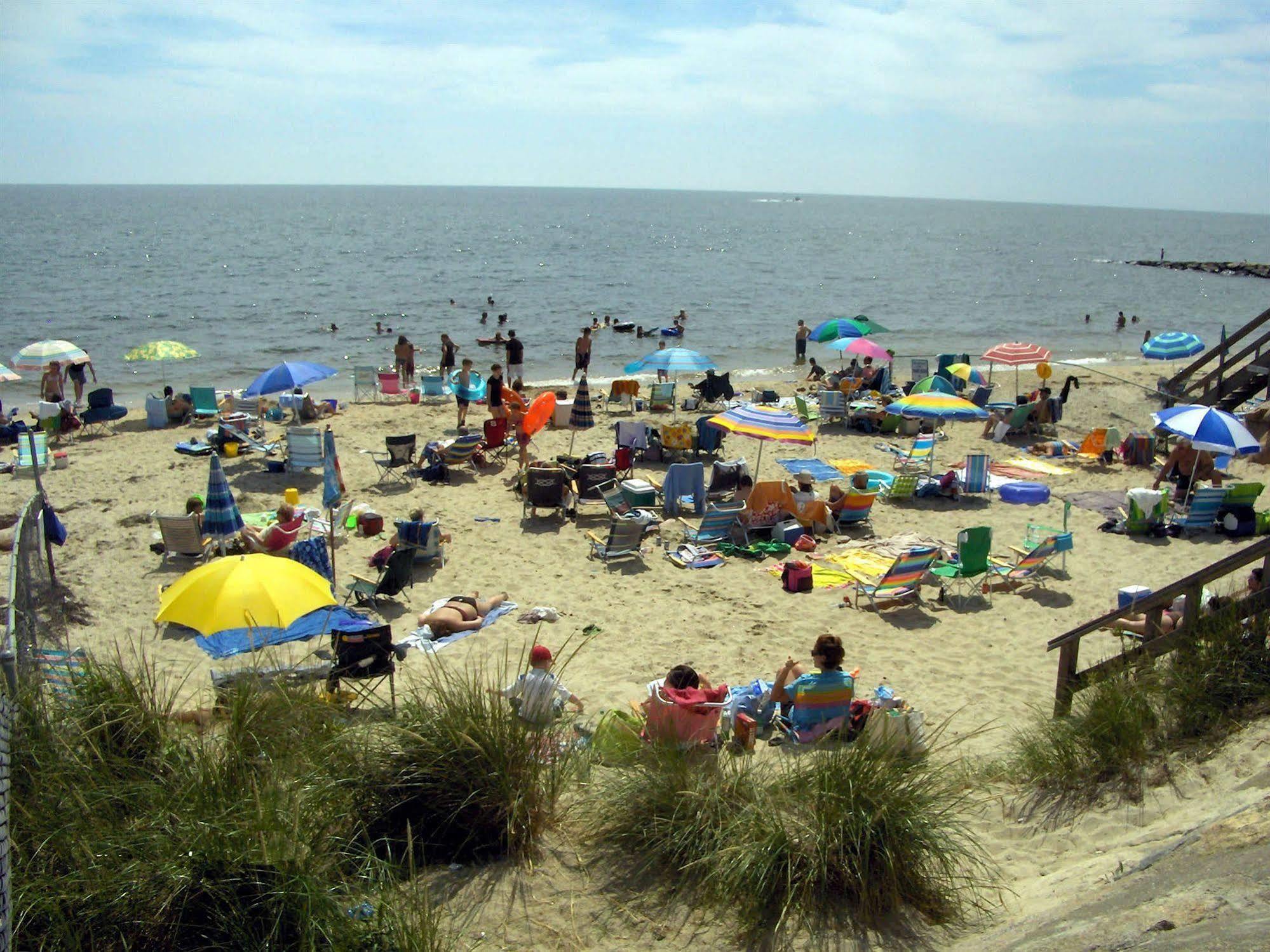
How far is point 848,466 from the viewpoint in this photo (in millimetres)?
14062

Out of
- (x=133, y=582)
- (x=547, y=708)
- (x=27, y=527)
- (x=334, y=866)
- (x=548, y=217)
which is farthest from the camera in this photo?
(x=548, y=217)

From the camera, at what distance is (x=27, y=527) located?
641 centimetres

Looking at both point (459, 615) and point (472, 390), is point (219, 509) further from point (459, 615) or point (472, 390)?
point (472, 390)

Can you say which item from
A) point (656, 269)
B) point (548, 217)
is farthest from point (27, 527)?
point (548, 217)

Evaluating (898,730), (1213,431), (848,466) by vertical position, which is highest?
(1213,431)

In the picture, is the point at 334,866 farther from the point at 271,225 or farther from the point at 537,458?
the point at 271,225

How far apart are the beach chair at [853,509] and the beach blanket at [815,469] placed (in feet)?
5.18

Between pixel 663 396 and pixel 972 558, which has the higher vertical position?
pixel 663 396

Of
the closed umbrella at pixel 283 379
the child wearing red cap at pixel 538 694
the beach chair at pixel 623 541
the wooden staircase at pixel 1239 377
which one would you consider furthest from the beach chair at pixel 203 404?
the wooden staircase at pixel 1239 377

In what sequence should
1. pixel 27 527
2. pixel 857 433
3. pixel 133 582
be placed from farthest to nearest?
pixel 857 433, pixel 133 582, pixel 27 527

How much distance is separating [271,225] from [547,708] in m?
106

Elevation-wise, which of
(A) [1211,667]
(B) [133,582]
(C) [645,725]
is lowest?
(B) [133,582]

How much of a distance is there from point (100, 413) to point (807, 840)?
15.5m

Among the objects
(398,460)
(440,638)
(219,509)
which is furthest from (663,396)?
(440,638)
